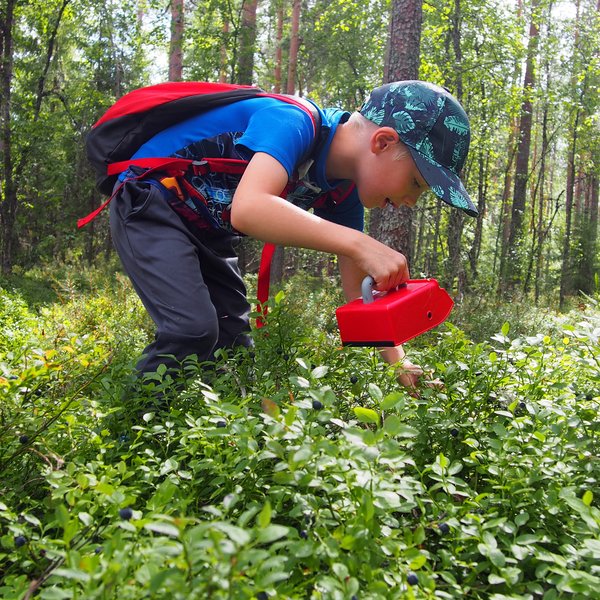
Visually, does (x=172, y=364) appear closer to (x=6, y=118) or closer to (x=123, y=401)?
(x=123, y=401)

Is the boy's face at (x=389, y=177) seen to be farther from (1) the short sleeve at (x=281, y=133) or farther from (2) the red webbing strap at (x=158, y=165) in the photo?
(2) the red webbing strap at (x=158, y=165)

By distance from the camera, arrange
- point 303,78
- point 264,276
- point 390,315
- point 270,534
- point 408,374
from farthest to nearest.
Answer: point 303,78
point 264,276
point 408,374
point 390,315
point 270,534

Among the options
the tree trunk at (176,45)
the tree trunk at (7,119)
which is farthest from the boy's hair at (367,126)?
the tree trunk at (176,45)

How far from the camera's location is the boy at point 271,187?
79.8 inches

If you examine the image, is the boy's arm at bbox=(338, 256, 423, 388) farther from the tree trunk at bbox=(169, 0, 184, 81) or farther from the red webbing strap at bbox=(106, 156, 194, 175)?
the tree trunk at bbox=(169, 0, 184, 81)

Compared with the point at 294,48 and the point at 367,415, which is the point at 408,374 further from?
the point at 294,48

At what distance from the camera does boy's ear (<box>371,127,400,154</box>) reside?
2.31 metres

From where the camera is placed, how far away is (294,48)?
17453mm

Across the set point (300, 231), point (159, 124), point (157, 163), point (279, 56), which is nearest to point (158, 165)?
A: point (157, 163)

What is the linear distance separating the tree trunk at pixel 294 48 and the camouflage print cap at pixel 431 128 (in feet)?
50.0

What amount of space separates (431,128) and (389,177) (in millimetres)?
243

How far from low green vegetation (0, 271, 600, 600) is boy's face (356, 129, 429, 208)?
663mm

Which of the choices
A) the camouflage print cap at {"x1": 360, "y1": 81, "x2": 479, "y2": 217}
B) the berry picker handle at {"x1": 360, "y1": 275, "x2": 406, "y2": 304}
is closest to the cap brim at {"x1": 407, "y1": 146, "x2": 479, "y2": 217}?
the camouflage print cap at {"x1": 360, "y1": 81, "x2": 479, "y2": 217}

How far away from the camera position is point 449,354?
2098mm
